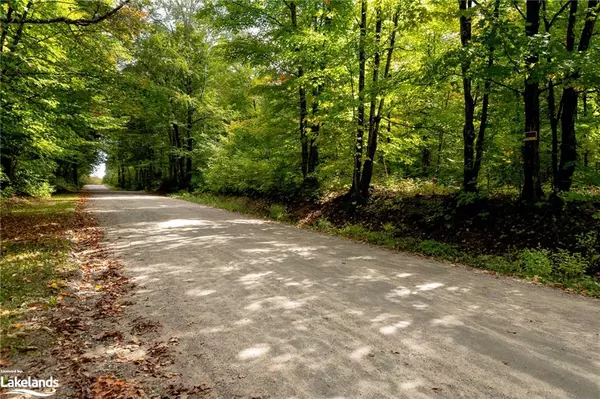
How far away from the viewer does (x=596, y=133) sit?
348 inches

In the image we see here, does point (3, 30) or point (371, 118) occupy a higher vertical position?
point (3, 30)

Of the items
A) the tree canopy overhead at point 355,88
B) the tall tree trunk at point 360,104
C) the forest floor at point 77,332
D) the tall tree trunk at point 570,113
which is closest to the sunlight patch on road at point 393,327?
the forest floor at point 77,332

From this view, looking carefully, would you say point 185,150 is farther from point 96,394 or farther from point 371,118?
point 96,394

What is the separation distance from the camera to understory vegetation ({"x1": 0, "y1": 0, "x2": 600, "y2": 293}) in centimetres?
741

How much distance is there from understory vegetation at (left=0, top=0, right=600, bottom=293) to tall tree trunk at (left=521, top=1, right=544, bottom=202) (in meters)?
0.04

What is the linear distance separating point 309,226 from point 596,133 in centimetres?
845

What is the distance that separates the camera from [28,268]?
19.1 ft

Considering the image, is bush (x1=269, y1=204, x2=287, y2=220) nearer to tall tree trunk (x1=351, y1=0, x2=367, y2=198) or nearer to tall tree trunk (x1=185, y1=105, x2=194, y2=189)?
tall tree trunk (x1=351, y1=0, x2=367, y2=198)

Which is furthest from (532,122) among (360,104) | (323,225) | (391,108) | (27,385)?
(27,385)

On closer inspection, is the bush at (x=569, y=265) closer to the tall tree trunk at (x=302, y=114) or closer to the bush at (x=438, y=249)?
the bush at (x=438, y=249)

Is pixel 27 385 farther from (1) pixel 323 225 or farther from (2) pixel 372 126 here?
(2) pixel 372 126

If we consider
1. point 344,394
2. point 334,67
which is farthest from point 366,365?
point 334,67

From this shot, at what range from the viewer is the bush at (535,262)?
6.56 metres

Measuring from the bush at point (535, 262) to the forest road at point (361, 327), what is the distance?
0.82 meters
